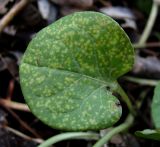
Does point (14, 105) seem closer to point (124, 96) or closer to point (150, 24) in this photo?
point (124, 96)

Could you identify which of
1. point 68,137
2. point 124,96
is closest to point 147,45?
point 124,96

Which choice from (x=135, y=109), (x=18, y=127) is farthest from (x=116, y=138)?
(x=18, y=127)

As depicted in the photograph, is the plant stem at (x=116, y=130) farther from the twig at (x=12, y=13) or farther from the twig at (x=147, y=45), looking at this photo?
the twig at (x=12, y=13)

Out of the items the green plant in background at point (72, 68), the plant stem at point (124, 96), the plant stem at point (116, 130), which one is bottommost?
the plant stem at point (116, 130)

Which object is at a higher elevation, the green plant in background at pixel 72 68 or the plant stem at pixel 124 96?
the green plant in background at pixel 72 68

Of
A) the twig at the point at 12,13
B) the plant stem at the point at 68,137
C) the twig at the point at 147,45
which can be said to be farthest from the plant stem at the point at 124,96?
the twig at the point at 12,13

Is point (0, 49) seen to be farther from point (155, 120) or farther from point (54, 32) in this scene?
point (155, 120)
